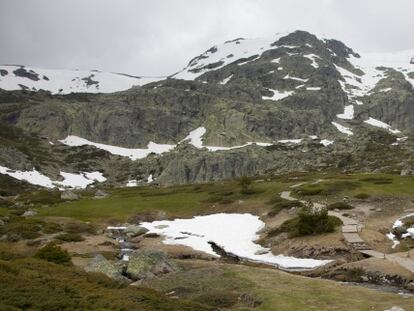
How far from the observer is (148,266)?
33469 mm

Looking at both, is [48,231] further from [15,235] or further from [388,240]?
[388,240]

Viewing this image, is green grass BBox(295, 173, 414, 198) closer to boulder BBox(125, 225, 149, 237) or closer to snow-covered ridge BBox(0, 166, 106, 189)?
boulder BBox(125, 225, 149, 237)

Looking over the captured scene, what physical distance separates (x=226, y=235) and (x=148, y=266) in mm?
22577

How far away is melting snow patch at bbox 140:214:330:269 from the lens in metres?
43.2

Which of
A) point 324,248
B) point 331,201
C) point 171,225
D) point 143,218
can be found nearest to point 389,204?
point 331,201

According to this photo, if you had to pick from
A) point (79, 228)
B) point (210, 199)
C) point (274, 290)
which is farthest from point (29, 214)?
point (274, 290)

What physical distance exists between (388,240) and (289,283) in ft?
65.6

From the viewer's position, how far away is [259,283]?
96.5ft

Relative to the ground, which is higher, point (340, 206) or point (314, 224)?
point (340, 206)

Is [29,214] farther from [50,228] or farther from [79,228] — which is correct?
[50,228]

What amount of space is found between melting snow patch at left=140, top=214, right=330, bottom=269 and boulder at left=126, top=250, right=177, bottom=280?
11.6m

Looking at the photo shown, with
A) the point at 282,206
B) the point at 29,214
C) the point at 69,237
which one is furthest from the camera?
the point at 29,214

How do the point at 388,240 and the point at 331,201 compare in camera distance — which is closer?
the point at 388,240

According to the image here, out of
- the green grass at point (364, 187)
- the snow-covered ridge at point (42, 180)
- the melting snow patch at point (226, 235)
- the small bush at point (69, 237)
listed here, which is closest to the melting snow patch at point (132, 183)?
the snow-covered ridge at point (42, 180)
